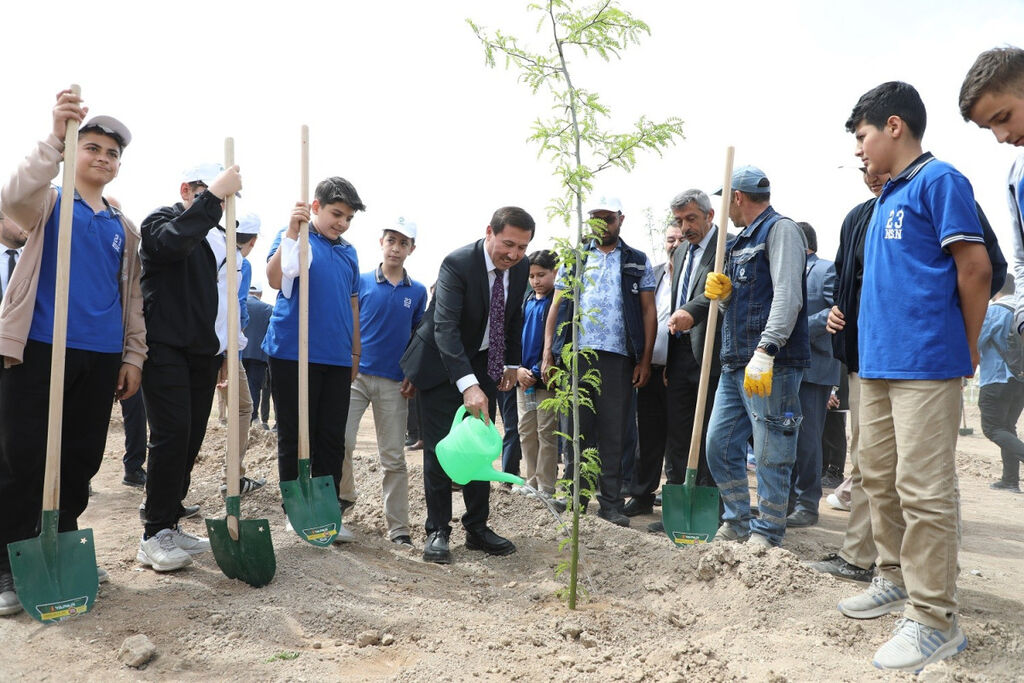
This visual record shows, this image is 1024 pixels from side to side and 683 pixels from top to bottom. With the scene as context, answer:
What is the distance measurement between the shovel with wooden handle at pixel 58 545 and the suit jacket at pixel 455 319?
74.0 inches

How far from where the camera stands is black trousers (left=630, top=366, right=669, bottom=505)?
562cm

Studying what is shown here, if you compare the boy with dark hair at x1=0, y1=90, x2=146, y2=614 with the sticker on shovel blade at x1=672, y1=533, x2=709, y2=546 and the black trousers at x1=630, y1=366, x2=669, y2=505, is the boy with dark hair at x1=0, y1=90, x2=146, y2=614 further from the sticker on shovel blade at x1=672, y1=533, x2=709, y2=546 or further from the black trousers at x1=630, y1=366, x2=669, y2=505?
the black trousers at x1=630, y1=366, x2=669, y2=505

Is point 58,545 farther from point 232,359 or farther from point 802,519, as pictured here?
point 802,519

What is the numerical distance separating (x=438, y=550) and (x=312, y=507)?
0.79 metres

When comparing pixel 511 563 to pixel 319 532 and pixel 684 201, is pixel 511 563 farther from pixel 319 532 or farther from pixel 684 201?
pixel 684 201

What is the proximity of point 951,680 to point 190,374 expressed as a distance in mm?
3792

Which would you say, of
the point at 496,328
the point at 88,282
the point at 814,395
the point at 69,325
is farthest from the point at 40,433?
the point at 814,395

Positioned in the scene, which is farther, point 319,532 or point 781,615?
point 319,532

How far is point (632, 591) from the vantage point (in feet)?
12.6

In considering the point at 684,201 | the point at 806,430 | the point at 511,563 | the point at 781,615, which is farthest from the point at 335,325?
the point at 806,430

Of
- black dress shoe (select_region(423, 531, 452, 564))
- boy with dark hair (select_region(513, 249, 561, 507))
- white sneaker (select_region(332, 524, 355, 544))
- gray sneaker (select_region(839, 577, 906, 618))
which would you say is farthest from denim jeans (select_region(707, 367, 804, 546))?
white sneaker (select_region(332, 524, 355, 544))

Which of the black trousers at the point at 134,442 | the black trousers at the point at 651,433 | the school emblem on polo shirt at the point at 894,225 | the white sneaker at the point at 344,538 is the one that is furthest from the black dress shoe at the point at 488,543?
the black trousers at the point at 134,442

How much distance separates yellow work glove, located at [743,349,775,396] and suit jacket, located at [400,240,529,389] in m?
1.47

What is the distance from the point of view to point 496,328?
Result: 4.43 m
